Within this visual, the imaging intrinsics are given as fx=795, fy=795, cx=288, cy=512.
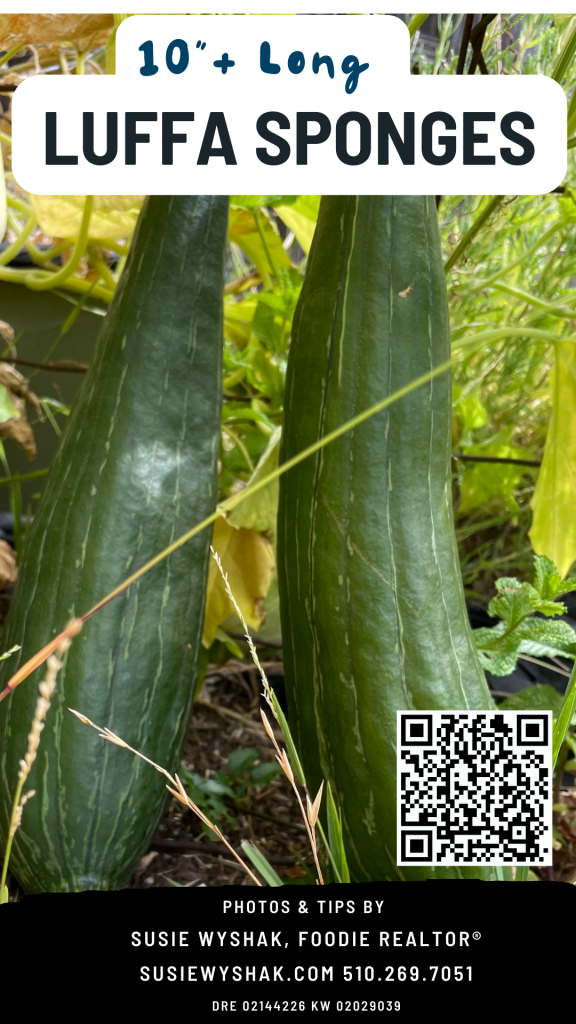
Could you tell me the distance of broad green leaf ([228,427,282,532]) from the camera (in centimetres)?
70

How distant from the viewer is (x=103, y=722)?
55 centimetres

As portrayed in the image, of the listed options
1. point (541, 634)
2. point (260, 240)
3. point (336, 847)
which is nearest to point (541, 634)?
point (541, 634)

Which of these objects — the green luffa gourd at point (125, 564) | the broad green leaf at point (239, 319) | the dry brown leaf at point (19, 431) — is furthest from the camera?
the broad green leaf at point (239, 319)

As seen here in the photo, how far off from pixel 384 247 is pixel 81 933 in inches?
17.4

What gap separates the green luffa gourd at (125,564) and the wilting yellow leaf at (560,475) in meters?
0.31

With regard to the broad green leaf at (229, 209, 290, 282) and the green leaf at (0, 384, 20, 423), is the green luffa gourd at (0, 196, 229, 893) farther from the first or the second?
the broad green leaf at (229, 209, 290, 282)

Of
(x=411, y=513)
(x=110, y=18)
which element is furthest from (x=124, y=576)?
(x=110, y=18)

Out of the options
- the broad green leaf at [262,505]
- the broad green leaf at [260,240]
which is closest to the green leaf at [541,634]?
the broad green leaf at [262,505]

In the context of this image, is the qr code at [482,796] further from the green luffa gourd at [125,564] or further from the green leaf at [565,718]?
the green luffa gourd at [125,564]

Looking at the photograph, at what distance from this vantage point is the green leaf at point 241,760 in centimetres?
84

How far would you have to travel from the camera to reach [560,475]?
0.70 metres

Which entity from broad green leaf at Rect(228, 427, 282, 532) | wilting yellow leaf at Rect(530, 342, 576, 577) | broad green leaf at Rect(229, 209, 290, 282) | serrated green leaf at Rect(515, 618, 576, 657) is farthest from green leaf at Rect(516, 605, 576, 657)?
broad green leaf at Rect(229, 209, 290, 282)

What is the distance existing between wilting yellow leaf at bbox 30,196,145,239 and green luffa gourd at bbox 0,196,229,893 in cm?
17

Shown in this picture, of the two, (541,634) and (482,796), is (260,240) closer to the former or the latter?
(541,634)
